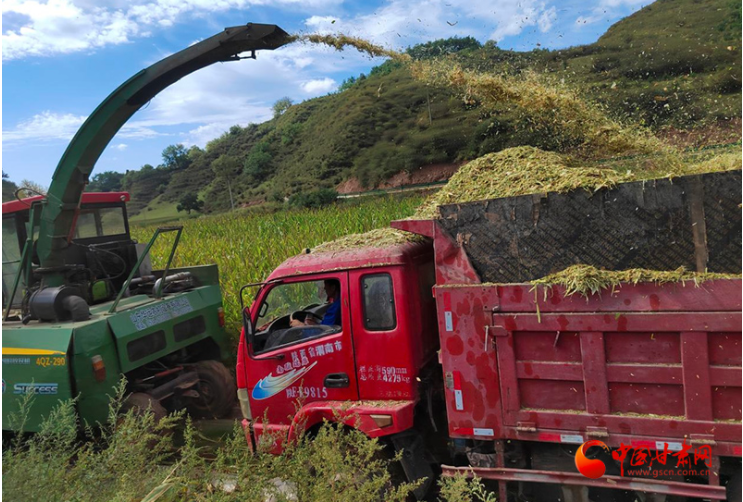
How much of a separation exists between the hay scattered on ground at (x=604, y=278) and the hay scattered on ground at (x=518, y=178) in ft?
1.68

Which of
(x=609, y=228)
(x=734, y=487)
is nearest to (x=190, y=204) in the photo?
(x=609, y=228)

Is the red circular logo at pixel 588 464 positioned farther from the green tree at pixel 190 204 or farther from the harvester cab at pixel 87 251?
the green tree at pixel 190 204

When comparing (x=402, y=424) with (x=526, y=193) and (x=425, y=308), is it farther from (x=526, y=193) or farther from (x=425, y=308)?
(x=526, y=193)

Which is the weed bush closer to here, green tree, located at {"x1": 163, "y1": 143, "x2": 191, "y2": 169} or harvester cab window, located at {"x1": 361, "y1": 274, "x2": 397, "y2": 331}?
harvester cab window, located at {"x1": 361, "y1": 274, "x2": 397, "y2": 331}

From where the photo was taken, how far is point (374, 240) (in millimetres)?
4168

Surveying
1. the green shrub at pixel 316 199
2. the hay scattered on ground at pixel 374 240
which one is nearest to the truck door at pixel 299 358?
the hay scattered on ground at pixel 374 240

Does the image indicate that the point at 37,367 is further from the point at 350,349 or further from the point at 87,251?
the point at 350,349

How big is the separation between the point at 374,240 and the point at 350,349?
92 cm

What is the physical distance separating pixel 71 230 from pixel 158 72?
212cm

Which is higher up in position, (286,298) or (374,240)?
(374,240)

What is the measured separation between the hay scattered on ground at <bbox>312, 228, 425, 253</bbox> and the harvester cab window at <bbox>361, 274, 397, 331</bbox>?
31 cm

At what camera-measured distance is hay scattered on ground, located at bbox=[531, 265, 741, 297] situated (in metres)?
2.77

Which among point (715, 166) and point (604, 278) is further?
point (715, 166)

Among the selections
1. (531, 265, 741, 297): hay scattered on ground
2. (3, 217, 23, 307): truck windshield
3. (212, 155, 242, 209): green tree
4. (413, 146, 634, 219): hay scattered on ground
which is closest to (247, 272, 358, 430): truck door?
(413, 146, 634, 219): hay scattered on ground
